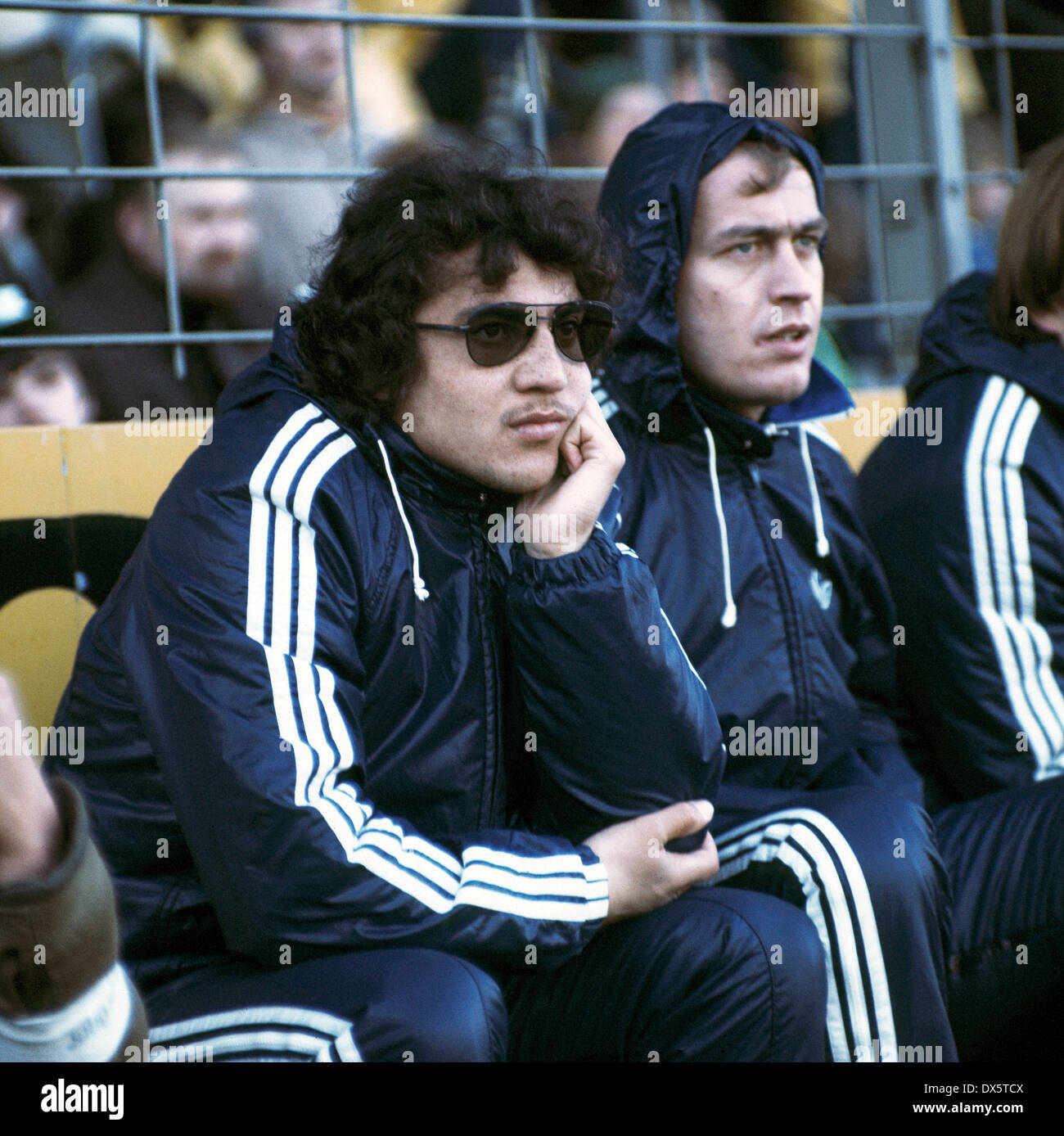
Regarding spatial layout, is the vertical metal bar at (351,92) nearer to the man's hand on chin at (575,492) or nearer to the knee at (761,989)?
the man's hand on chin at (575,492)

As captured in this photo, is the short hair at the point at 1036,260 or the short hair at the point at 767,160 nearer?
the short hair at the point at 767,160

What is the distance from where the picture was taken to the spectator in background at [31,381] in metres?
2.93

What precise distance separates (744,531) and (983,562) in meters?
0.50

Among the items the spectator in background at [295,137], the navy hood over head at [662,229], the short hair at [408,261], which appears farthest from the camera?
the spectator in background at [295,137]

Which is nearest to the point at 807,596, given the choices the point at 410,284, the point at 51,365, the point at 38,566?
the point at 410,284

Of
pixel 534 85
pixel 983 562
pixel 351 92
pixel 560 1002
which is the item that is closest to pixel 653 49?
pixel 534 85

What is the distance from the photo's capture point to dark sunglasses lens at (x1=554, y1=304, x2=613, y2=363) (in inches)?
88.1

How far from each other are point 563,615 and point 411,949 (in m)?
0.51

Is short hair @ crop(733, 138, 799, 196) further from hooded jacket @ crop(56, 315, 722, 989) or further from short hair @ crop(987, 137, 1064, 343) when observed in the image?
hooded jacket @ crop(56, 315, 722, 989)

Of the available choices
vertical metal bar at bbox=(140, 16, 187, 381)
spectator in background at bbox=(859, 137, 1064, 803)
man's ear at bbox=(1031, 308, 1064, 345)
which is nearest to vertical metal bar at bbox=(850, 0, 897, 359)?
spectator in background at bbox=(859, 137, 1064, 803)

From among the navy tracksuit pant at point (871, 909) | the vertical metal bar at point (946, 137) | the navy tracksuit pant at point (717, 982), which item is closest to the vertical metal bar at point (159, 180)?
the navy tracksuit pant at point (717, 982)

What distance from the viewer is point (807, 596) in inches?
105

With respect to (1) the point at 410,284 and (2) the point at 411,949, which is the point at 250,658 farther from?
(1) the point at 410,284
